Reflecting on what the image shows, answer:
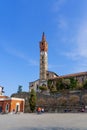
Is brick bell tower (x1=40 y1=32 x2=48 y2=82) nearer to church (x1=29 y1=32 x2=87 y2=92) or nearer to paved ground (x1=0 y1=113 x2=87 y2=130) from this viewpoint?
church (x1=29 y1=32 x2=87 y2=92)

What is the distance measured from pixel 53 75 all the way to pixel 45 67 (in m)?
3.62

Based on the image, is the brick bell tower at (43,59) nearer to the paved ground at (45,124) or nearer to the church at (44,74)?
the church at (44,74)

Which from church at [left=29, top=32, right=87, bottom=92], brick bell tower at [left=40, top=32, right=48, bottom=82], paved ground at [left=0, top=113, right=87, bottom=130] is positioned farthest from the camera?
brick bell tower at [left=40, top=32, right=48, bottom=82]

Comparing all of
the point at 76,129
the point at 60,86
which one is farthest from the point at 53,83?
the point at 76,129

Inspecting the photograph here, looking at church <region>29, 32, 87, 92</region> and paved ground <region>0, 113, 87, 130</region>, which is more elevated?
church <region>29, 32, 87, 92</region>

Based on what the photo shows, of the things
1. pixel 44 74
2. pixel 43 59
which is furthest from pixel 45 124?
pixel 43 59

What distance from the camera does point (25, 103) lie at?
52469 mm

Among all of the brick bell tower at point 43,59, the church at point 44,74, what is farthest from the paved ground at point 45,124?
the brick bell tower at point 43,59

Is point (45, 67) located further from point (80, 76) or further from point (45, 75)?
point (80, 76)

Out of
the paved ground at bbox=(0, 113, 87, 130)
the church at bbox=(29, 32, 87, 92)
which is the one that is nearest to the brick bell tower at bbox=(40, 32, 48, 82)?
the church at bbox=(29, 32, 87, 92)

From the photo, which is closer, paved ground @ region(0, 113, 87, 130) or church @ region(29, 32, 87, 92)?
paved ground @ region(0, 113, 87, 130)

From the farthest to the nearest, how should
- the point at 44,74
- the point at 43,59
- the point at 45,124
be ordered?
1. the point at 43,59
2. the point at 44,74
3. the point at 45,124

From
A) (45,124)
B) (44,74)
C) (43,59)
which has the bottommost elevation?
(45,124)

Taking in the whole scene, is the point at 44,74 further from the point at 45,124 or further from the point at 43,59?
the point at 45,124
